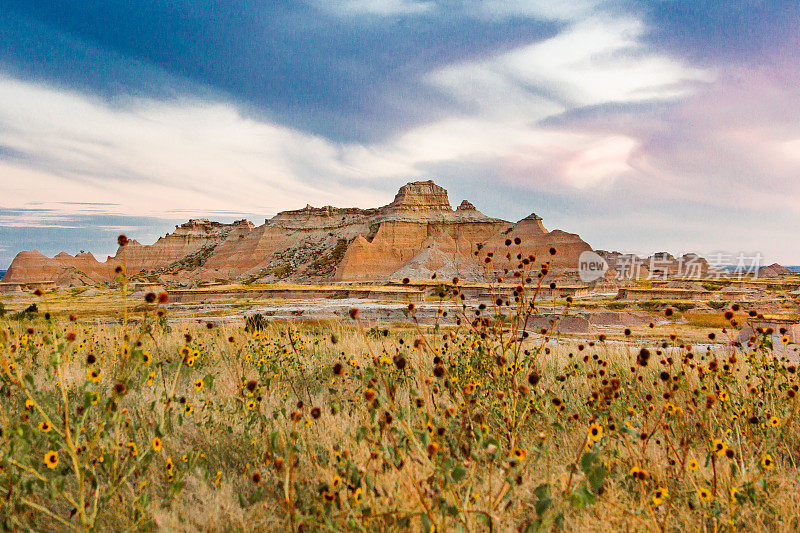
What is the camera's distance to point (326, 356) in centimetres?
734

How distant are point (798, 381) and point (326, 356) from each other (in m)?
6.04

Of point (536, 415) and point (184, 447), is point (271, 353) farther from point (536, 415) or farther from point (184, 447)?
point (536, 415)

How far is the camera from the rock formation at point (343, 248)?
308 feet

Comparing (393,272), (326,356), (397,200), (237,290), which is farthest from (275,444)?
(397,200)

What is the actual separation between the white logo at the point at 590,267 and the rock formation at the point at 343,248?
1.42 meters

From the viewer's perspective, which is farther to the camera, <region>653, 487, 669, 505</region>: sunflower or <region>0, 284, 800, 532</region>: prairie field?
<region>0, 284, 800, 532</region>: prairie field

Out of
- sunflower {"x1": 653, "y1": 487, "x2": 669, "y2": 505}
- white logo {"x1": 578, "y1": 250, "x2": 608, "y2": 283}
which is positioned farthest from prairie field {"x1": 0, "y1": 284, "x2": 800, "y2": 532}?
white logo {"x1": 578, "y1": 250, "x2": 608, "y2": 283}

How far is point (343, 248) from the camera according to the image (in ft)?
368

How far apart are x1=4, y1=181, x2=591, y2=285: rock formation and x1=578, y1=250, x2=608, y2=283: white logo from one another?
142 cm

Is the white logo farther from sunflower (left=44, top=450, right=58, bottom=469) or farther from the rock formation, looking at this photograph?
sunflower (left=44, top=450, right=58, bottom=469)

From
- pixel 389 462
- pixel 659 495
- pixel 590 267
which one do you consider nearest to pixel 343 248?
pixel 590 267

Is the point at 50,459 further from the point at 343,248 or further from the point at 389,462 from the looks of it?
the point at 343,248

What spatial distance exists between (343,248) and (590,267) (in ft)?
Result: 179

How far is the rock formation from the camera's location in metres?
93.9
